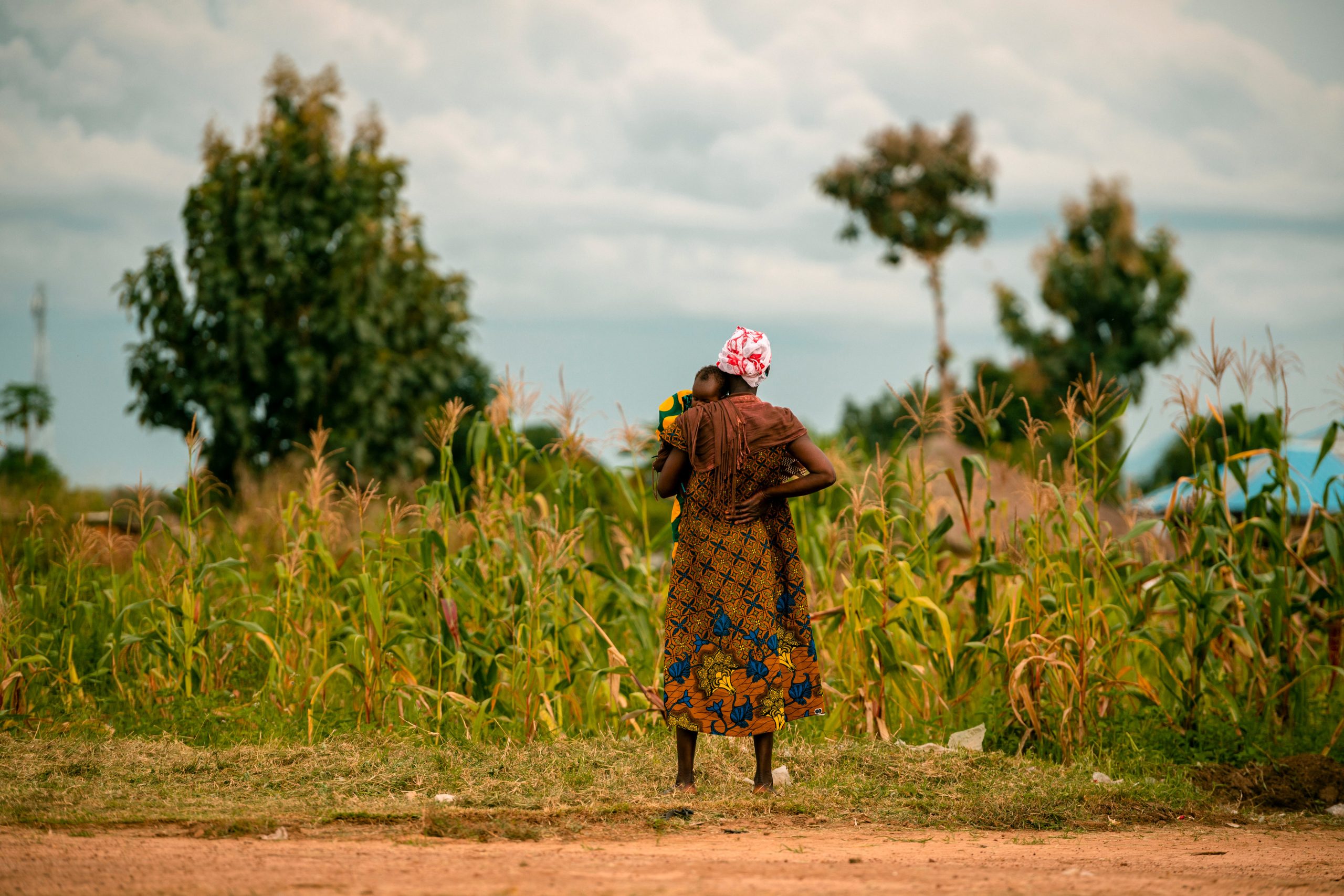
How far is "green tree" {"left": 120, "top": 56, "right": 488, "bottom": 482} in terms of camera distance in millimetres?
16109

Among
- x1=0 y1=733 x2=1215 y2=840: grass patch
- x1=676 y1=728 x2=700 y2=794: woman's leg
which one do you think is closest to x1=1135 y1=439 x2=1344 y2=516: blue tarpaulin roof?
x1=0 y1=733 x2=1215 y2=840: grass patch

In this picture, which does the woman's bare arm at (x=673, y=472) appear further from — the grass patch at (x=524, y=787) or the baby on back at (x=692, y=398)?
the grass patch at (x=524, y=787)

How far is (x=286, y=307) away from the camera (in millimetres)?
16672

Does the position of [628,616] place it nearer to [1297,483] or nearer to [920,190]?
[1297,483]

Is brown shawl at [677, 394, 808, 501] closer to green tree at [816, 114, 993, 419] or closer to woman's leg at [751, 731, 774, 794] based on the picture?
woman's leg at [751, 731, 774, 794]

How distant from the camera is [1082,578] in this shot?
16.9 ft

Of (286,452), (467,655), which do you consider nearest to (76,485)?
(286,452)

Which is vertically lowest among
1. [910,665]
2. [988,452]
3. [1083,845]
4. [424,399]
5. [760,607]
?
[1083,845]

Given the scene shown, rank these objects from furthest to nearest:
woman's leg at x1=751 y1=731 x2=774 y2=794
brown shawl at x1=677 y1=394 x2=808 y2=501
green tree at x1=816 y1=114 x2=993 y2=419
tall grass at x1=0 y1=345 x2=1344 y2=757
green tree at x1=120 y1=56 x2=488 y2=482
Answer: green tree at x1=816 y1=114 x2=993 y2=419, green tree at x1=120 y1=56 x2=488 y2=482, tall grass at x1=0 y1=345 x2=1344 y2=757, woman's leg at x1=751 y1=731 x2=774 y2=794, brown shawl at x1=677 y1=394 x2=808 y2=501

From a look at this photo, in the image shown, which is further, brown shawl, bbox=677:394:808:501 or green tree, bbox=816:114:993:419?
green tree, bbox=816:114:993:419

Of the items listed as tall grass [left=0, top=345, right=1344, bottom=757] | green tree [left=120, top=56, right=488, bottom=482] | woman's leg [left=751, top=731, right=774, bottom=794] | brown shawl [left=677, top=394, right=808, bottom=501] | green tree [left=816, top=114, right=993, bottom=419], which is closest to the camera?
brown shawl [left=677, top=394, right=808, bottom=501]

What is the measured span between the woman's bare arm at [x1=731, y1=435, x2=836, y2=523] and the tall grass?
1.03 meters

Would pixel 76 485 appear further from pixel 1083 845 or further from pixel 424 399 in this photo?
pixel 1083 845

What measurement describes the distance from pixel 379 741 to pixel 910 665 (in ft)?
8.47
